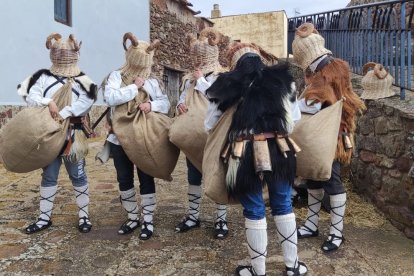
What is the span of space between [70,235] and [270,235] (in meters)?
1.73

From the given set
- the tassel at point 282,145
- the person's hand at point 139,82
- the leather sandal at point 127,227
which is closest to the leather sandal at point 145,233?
the leather sandal at point 127,227

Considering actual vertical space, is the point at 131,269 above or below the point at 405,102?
below

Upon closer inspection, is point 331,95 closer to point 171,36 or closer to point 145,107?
point 145,107

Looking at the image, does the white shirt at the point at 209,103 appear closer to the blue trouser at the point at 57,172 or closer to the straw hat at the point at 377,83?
the blue trouser at the point at 57,172

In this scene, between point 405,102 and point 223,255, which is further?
point 405,102

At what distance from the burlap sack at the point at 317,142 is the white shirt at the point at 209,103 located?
2.04 ft

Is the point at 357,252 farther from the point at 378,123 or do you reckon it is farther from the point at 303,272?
the point at 378,123

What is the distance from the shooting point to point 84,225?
3.70m

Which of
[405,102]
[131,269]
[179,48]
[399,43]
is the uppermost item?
[179,48]

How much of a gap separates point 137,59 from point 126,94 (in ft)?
1.09

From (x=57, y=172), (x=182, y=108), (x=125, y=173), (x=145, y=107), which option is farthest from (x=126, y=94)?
(x=57, y=172)

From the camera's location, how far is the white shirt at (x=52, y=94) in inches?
136

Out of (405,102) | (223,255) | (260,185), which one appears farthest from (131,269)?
(405,102)

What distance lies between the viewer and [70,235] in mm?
3584
